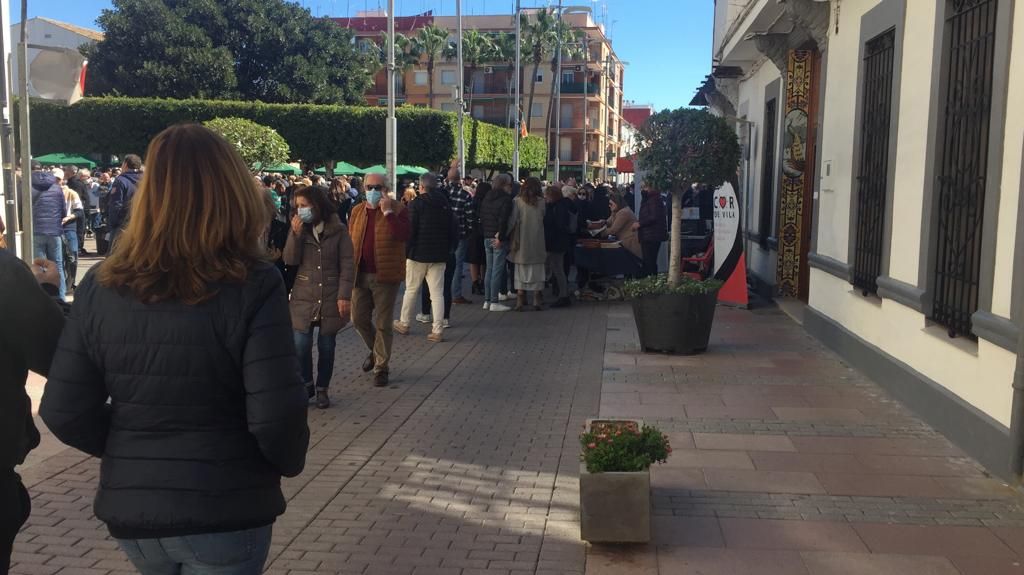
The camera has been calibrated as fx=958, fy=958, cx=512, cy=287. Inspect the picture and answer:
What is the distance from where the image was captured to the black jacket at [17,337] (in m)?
2.67

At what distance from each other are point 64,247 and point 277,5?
3437 centimetres

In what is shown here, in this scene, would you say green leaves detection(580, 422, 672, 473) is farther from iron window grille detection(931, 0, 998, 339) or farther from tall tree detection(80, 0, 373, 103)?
tall tree detection(80, 0, 373, 103)

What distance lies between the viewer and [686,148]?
32.1 ft

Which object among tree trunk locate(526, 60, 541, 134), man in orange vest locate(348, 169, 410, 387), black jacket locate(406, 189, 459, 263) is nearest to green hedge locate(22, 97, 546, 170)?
black jacket locate(406, 189, 459, 263)

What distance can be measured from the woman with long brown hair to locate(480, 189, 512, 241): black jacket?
10.7 metres

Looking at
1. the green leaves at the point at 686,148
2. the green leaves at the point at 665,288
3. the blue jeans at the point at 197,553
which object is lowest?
the green leaves at the point at 665,288

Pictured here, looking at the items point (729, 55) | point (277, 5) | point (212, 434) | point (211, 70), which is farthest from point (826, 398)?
point (277, 5)

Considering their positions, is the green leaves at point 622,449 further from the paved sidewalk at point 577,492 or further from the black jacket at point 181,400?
the black jacket at point 181,400

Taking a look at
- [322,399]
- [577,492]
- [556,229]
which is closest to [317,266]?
[322,399]

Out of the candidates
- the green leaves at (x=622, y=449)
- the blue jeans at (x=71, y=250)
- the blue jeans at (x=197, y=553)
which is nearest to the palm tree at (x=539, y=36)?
the blue jeans at (x=71, y=250)

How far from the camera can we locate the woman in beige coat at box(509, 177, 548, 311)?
13.1 m

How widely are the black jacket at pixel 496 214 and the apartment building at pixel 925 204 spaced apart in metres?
4.05

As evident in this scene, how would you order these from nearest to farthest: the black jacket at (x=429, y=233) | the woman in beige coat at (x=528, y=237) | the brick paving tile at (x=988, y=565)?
the brick paving tile at (x=988, y=565) → the black jacket at (x=429, y=233) → the woman in beige coat at (x=528, y=237)

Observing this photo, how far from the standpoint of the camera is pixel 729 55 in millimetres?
16594
